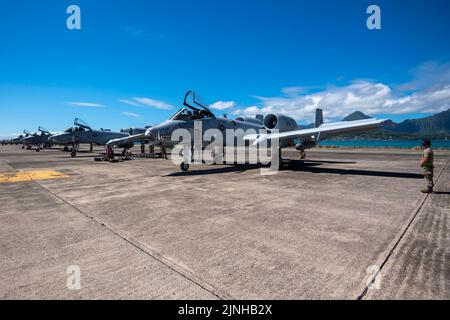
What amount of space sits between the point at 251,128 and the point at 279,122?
6.82 ft

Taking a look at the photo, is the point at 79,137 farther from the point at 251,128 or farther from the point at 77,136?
the point at 251,128

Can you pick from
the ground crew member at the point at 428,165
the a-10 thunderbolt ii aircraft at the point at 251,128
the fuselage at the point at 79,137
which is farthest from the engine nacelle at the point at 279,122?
→ the fuselage at the point at 79,137

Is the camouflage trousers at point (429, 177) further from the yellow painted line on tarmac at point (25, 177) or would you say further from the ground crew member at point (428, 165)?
the yellow painted line on tarmac at point (25, 177)

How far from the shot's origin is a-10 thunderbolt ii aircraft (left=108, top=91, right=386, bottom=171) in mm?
11945

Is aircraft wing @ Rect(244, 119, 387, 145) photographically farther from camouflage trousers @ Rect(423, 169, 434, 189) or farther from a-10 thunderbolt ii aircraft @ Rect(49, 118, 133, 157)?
a-10 thunderbolt ii aircraft @ Rect(49, 118, 133, 157)

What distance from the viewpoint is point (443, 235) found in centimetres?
423

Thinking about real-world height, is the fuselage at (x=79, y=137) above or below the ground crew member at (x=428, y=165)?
above

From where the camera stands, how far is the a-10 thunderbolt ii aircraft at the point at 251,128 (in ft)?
39.2

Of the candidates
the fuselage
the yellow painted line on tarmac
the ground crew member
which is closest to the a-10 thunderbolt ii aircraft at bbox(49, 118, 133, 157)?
the fuselage

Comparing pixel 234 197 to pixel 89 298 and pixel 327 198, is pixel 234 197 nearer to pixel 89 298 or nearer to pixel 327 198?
pixel 327 198

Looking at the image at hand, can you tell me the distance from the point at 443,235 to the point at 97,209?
25.3 ft

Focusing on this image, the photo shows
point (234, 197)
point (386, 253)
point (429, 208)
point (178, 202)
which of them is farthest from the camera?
point (234, 197)

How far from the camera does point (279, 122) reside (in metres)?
16.6
